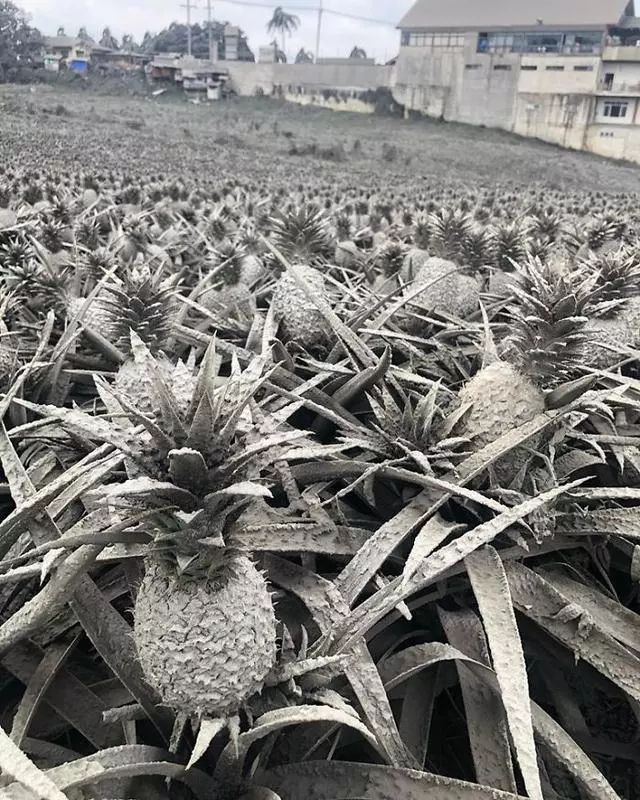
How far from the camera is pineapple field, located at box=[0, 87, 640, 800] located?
0.57m

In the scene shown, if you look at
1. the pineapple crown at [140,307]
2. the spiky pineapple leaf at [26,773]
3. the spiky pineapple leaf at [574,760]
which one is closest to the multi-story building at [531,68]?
the pineapple crown at [140,307]

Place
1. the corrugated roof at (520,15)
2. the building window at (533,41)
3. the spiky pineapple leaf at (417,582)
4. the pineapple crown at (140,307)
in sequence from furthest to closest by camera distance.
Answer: the corrugated roof at (520,15) < the building window at (533,41) < the pineapple crown at (140,307) < the spiky pineapple leaf at (417,582)

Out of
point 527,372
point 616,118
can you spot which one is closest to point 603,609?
point 527,372

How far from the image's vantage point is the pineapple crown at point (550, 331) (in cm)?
85

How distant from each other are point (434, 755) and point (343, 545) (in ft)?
1.00

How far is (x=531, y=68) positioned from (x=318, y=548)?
14960mm

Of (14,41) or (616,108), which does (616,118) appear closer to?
(616,108)

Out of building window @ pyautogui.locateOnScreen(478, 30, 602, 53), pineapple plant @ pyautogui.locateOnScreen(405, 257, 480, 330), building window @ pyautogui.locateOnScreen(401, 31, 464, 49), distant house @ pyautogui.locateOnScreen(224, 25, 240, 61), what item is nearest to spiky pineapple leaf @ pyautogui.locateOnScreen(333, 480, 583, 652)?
pineapple plant @ pyautogui.locateOnScreen(405, 257, 480, 330)

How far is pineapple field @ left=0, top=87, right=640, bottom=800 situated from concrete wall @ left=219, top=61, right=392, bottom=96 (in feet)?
52.7

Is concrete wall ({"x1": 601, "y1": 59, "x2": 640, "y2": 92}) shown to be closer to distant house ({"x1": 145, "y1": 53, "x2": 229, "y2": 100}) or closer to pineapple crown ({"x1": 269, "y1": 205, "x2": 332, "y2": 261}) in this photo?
distant house ({"x1": 145, "y1": 53, "x2": 229, "y2": 100})

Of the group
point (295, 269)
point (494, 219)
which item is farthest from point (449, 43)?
point (295, 269)

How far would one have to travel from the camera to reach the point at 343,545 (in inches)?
31.0

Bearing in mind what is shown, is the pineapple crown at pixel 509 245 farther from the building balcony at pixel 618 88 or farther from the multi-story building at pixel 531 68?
the building balcony at pixel 618 88

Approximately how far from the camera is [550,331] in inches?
34.5
